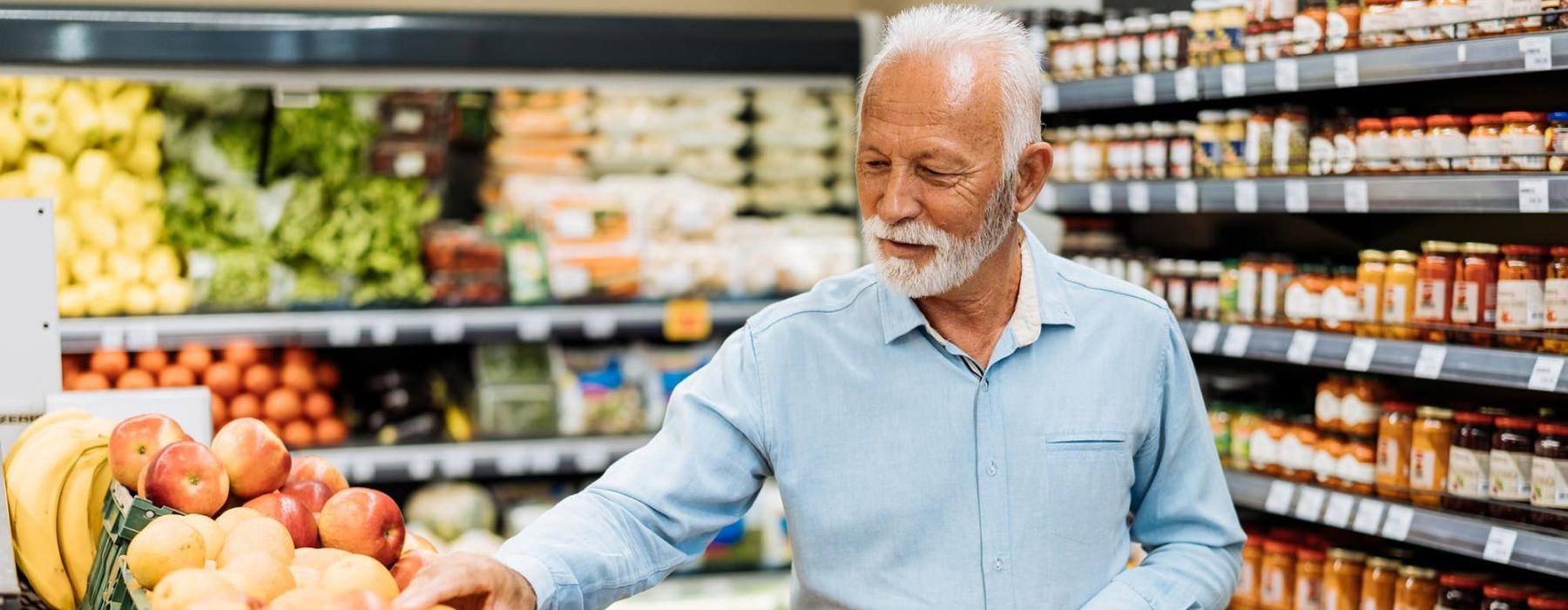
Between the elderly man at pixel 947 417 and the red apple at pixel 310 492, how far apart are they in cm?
30

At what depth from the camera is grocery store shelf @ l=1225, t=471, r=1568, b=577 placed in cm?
312

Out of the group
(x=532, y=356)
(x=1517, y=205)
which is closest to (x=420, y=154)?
(x=532, y=356)

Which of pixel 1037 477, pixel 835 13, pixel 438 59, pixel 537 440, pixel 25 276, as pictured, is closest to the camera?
pixel 1037 477

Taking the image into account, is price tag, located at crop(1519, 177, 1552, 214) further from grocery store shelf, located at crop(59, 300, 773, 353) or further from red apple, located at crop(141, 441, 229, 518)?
red apple, located at crop(141, 441, 229, 518)

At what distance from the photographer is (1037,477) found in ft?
6.56

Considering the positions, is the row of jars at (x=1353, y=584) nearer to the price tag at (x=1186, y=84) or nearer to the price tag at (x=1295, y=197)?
the price tag at (x=1295, y=197)

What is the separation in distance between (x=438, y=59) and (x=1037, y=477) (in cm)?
316

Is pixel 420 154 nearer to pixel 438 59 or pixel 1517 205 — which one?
pixel 438 59

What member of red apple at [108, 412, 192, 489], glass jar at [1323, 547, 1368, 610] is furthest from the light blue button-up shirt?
glass jar at [1323, 547, 1368, 610]

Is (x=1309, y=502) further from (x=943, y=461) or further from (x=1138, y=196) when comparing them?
(x=943, y=461)

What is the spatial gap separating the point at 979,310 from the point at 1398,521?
6.22 ft

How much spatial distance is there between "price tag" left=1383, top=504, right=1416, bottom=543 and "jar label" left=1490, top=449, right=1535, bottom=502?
0.69ft

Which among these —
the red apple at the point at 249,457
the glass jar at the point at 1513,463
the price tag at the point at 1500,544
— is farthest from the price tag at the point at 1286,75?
the red apple at the point at 249,457

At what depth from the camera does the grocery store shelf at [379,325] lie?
4546 mm
